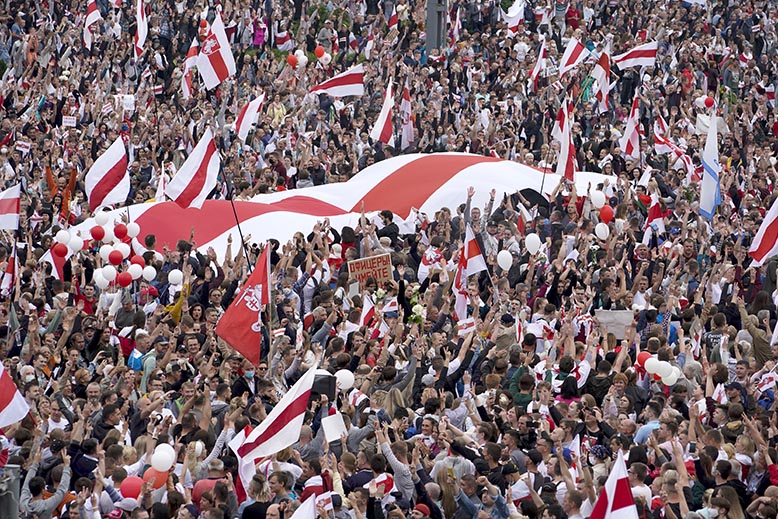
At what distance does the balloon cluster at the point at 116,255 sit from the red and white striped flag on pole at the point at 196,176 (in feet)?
2.56

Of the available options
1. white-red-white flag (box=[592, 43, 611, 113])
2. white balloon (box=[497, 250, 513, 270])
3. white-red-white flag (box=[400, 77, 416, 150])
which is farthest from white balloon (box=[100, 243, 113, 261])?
white-red-white flag (box=[592, 43, 611, 113])

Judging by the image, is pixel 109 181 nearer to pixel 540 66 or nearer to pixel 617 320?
pixel 617 320

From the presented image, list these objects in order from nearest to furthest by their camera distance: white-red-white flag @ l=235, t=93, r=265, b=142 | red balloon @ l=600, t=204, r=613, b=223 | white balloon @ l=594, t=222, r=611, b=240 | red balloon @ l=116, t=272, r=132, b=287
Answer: red balloon @ l=116, t=272, r=132, b=287 < white balloon @ l=594, t=222, r=611, b=240 < red balloon @ l=600, t=204, r=613, b=223 < white-red-white flag @ l=235, t=93, r=265, b=142

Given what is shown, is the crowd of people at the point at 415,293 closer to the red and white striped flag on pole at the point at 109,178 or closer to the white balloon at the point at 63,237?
the white balloon at the point at 63,237

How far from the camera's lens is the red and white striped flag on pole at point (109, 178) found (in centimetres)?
1848

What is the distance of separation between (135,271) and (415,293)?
292 centimetres

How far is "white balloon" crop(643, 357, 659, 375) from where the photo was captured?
45.7 feet

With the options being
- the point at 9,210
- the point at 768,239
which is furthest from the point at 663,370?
the point at 9,210

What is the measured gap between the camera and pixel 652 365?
45.8ft

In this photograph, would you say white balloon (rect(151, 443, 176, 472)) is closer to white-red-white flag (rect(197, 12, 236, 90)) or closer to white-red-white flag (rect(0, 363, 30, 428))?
white-red-white flag (rect(0, 363, 30, 428))

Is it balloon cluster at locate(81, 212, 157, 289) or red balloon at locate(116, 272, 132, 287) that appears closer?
red balloon at locate(116, 272, 132, 287)

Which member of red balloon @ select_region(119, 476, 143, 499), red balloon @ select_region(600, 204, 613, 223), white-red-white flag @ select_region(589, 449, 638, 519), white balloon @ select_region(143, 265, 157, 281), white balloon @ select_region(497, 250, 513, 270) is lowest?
red balloon @ select_region(600, 204, 613, 223)

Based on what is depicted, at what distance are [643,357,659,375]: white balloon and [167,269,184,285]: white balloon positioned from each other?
571 cm

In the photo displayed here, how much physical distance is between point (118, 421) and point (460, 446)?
2774 millimetres
